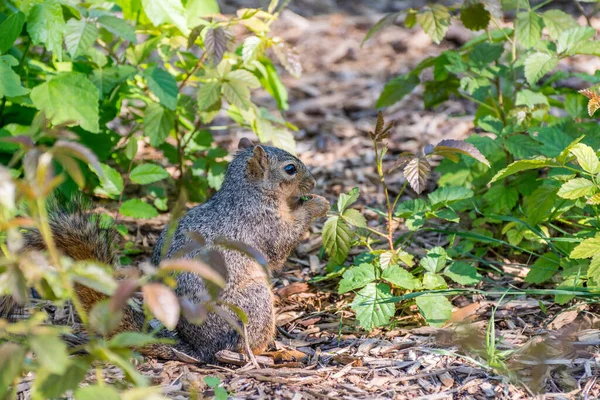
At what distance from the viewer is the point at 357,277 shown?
139 inches

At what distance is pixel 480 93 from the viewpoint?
4.08 meters

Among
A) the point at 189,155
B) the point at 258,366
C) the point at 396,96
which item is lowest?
the point at 258,366

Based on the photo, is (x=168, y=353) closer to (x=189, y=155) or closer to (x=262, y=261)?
(x=262, y=261)

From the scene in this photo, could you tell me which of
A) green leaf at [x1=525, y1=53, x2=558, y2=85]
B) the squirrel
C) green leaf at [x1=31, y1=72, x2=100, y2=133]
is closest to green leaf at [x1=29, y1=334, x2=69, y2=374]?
the squirrel

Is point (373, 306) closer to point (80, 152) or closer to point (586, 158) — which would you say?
point (586, 158)

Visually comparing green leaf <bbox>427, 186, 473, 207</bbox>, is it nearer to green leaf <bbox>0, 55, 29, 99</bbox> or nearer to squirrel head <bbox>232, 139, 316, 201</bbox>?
squirrel head <bbox>232, 139, 316, 201</bbox>

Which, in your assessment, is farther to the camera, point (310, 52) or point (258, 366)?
point (310, 52)

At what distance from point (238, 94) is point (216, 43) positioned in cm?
34

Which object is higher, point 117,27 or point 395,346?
point 117,27

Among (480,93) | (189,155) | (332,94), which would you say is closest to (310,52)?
(332,94)

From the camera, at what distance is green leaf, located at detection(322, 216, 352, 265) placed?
3574 millimetres

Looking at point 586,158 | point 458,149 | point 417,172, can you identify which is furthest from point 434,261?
point 586,158

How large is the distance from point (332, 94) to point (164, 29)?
2587 millimetres

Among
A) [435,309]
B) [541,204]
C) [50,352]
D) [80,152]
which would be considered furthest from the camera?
[541,204]
